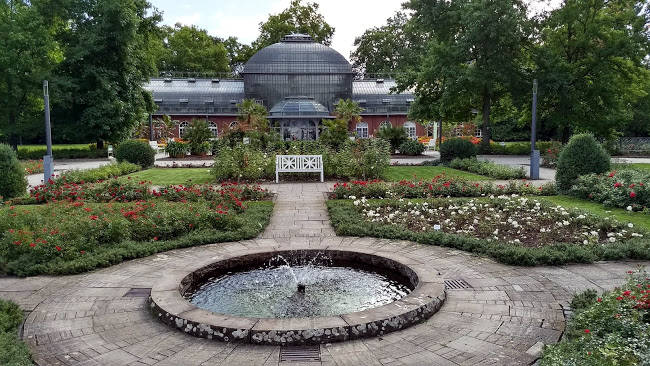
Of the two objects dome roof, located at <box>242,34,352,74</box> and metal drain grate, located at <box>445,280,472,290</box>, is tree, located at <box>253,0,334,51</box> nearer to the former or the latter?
dome roof, located at <box>242,34,352,74</box>

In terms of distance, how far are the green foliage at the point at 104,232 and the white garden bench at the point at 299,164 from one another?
5.47 m

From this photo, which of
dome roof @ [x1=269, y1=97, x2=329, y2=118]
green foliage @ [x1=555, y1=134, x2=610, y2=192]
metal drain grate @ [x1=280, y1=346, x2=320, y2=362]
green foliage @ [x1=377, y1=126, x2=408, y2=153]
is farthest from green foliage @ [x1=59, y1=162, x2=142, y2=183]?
dome roof @ [x1=269, y1=97, x2=329, y2=118]

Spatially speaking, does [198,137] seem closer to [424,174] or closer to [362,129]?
[424,174]

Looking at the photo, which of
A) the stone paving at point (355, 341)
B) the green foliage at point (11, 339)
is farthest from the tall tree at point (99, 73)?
the green foliage at point (11, 339)

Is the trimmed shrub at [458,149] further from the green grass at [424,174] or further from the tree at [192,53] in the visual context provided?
the tree at [192,53]

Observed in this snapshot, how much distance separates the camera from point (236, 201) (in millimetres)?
9703

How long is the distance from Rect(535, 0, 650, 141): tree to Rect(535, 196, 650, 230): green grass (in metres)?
13.6

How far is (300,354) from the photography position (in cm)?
386

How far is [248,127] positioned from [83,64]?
9238mm

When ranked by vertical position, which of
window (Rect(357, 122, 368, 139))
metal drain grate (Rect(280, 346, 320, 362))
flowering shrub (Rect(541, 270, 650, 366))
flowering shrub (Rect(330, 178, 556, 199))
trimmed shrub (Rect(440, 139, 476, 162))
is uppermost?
window (Rect(357, 122, 368, 139))

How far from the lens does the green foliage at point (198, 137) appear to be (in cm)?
2523

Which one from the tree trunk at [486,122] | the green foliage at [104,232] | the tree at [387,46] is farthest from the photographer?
the tree at [387,46]

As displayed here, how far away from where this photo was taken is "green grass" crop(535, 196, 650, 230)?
852 cm

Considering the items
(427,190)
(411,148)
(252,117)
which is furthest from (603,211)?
(252,117)
